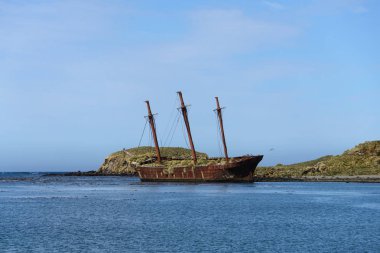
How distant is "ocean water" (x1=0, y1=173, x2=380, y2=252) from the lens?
39469 millimetres

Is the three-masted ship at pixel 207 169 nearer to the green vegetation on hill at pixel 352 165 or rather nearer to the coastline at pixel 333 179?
the coastline at pixel 333 179

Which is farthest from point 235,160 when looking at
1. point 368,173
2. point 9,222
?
point 9,222

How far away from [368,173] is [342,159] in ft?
40.7

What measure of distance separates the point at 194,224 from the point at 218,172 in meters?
59.4

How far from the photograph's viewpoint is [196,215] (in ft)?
191

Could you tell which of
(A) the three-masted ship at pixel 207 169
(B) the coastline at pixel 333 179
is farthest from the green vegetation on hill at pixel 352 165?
(A) the three-masted ship at pixel 207 169

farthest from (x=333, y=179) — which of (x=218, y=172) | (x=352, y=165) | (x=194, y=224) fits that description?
(x=194, y=224)

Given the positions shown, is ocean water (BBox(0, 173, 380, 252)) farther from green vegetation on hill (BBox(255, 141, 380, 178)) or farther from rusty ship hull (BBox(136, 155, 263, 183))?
green vegetation on hill (BBox(255, 141, 380, 178))

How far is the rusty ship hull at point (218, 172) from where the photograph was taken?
108 metres

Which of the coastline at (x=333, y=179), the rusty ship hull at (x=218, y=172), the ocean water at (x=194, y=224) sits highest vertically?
the rusty ship hull at (x=218, y=172)

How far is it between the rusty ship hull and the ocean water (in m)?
29.7

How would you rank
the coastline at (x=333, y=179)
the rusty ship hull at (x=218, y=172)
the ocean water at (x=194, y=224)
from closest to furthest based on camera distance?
the ocean water at (x=194, y=224) < the rusty ship hull at (x=218, y=172) < the coastline at (x=333, y=179)

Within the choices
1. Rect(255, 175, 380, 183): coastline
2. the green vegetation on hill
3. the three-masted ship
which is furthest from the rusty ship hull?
the green vegetation on hill

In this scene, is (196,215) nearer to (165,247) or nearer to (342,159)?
(165,247)
